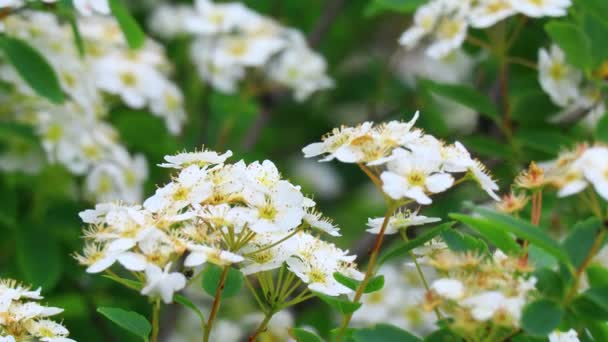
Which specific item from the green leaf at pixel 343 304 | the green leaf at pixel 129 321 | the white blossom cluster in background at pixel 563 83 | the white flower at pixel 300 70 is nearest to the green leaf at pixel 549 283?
the green leaf at pixel 343 304

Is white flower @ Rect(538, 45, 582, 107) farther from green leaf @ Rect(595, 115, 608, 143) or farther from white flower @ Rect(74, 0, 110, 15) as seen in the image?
white flower @ Rect(74, 0, 110, 15)

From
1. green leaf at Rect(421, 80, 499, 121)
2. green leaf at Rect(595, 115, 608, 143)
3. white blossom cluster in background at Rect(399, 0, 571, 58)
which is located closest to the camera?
green leaf at Rect(595, 115, 608, 143)

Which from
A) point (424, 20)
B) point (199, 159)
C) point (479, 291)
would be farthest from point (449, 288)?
point (424, 20)

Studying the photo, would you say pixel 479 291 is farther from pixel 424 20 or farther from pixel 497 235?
pixel 424 20

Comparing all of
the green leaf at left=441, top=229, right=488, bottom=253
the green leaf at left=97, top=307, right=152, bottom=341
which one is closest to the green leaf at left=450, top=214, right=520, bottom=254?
the green leaf at left=441, top=229, right=488, bottom=253

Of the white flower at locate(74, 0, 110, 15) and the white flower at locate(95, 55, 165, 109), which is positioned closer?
the white flower at locate(74, 0, 110, 15)

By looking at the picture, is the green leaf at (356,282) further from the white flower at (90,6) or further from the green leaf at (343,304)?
the white flower at (90,6)
